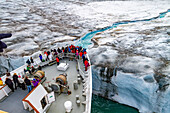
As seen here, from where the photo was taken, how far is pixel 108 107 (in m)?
14.5

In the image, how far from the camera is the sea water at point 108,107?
1404 centimetres

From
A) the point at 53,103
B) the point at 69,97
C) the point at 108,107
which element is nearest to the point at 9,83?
the point at 53,103

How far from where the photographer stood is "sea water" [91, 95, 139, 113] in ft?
46.1

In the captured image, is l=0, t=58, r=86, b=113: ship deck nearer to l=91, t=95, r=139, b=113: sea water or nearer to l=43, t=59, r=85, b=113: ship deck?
l=43, t=59, r=85, b=113: ship deck

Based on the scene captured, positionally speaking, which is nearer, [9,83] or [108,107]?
[9,83]

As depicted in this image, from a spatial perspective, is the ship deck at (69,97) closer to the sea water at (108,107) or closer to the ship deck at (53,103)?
the ship deck at (53,103)

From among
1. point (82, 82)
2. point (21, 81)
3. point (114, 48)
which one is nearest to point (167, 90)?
point (82, 82)

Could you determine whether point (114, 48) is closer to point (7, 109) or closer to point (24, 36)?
point (7, 109)

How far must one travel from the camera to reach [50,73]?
12844 mm

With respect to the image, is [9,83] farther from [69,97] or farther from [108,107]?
[108,107]

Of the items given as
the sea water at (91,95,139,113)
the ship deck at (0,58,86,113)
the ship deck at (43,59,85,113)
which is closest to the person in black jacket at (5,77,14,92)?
the ship deck at (0,58,86,113)

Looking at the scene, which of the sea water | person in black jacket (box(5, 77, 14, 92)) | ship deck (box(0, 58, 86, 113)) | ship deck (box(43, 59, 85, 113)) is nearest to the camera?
ship deck (box(0, 58, 86, 113))

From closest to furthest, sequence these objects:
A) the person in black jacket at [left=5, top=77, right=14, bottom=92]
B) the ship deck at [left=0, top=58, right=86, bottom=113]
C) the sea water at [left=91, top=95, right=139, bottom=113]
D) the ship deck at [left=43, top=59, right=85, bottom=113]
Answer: the ship deck at [left=0, top=58, right=86, bottom=113] < the ship deck at [left=43, top=59, right=85, bottom=113] < the person in black jacket at [left=5, top=77, right=14, bottom=92] < the sea water at [left=91, top=95, right=139, bottom=113]

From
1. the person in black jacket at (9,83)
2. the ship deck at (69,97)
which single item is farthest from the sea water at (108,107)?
the person in black jacket at (9,83)
